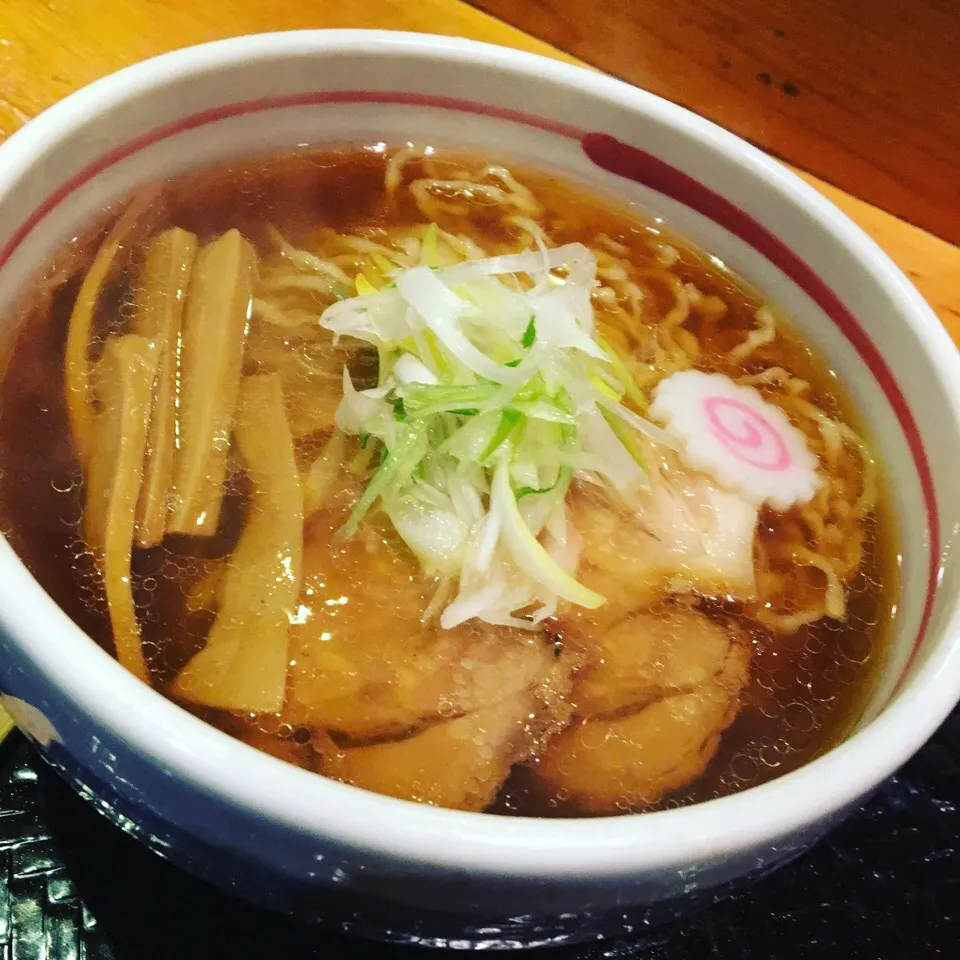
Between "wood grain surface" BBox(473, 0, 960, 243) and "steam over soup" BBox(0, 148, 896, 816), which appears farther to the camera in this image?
"wood grain surface" BBox(473, 0, 960, 243)

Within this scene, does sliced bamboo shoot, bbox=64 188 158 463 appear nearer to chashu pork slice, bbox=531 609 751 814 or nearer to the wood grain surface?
chashu pork slice, bbox=531 609 751 814

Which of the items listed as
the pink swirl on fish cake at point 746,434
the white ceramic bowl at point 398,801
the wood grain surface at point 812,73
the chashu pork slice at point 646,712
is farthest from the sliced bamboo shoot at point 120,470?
the wood grain surface at point 812,73

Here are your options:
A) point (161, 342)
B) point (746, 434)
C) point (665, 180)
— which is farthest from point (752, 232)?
point (161, 342)

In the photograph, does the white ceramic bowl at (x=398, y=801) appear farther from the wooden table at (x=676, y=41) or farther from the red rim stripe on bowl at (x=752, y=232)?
the wooden table at (x=676, y=41)

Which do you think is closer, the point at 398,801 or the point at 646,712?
the point at 398,801

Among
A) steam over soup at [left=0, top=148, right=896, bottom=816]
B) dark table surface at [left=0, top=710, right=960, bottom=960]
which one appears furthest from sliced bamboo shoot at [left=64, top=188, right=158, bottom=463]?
dark table surface at [left=0, top=710, right=960, bottom=960]

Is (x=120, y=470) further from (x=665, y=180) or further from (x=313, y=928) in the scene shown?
(x=665, y=180)
